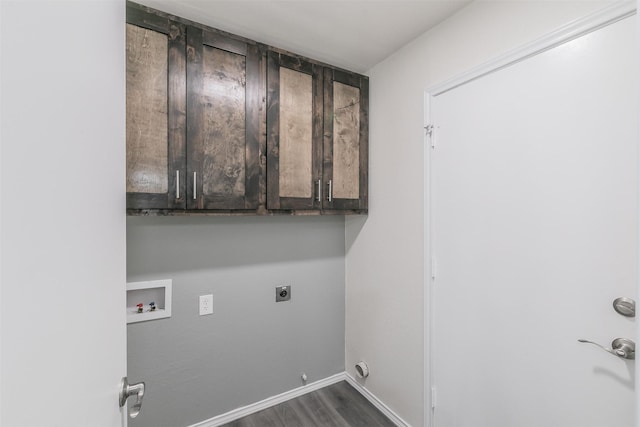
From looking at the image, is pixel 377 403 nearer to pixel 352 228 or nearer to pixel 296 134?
pixel 352 228

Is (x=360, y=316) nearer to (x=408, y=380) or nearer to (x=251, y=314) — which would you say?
(x=408, y=380)

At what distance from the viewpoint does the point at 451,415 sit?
1521 millimetres

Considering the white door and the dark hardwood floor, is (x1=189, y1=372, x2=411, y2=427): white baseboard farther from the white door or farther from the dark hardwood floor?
the white door

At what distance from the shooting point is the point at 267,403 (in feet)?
6.48

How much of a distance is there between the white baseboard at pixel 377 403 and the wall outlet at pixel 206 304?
4.23 ft

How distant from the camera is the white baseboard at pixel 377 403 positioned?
1805 mm

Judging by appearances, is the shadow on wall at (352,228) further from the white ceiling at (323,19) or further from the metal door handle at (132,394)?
the metal door handle at (132,394)

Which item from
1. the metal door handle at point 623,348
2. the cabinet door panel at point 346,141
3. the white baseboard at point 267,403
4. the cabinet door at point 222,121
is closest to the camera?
the metal door handle at point 623,348

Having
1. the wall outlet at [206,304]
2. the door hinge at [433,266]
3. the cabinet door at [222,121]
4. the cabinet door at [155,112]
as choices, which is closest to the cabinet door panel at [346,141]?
the cabinet door at [222,121]

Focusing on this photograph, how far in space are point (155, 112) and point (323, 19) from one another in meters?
1.03

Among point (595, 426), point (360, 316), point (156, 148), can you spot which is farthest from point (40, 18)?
point (360, 316)

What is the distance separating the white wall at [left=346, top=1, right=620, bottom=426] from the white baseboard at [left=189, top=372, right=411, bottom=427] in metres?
0.05

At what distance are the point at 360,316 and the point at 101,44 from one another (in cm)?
215

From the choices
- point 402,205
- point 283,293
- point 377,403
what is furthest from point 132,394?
point 377,403
